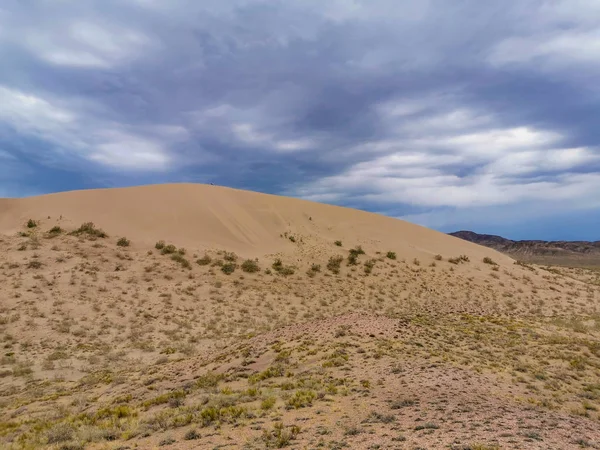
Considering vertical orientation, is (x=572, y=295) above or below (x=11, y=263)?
below

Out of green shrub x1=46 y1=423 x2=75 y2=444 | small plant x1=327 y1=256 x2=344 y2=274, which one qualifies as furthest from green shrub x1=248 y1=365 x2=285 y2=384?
small plant x1=327 y1=256 x2=344 y2=274

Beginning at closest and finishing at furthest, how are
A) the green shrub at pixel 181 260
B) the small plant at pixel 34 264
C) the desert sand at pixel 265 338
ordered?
1. the desert sand at pixel 265 338
2. the small plant at pixel 34 264
3. the green shrub at pixel 181 260

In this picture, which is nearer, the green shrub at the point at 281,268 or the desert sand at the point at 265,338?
the desert sand at the point at 265,338

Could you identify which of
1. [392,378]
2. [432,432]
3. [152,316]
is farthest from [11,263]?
[432,432]

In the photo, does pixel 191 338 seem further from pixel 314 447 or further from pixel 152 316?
pixel 314 447

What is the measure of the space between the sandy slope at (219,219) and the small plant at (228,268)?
441cm

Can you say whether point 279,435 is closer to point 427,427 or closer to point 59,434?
point 427,427

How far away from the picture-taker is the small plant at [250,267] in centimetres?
3183

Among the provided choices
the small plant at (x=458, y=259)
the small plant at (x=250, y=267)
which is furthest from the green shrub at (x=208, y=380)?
the small plant at (x=458, y=259)

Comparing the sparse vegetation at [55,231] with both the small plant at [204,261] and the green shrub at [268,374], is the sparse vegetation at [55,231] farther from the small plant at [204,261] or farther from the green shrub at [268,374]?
the green shrub at [268,374]

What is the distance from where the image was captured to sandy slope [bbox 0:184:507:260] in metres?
36.3

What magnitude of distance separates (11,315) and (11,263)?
6.91 meters

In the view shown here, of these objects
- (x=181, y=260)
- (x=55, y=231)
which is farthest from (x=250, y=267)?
(x=55, y=231)

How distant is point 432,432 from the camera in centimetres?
735
